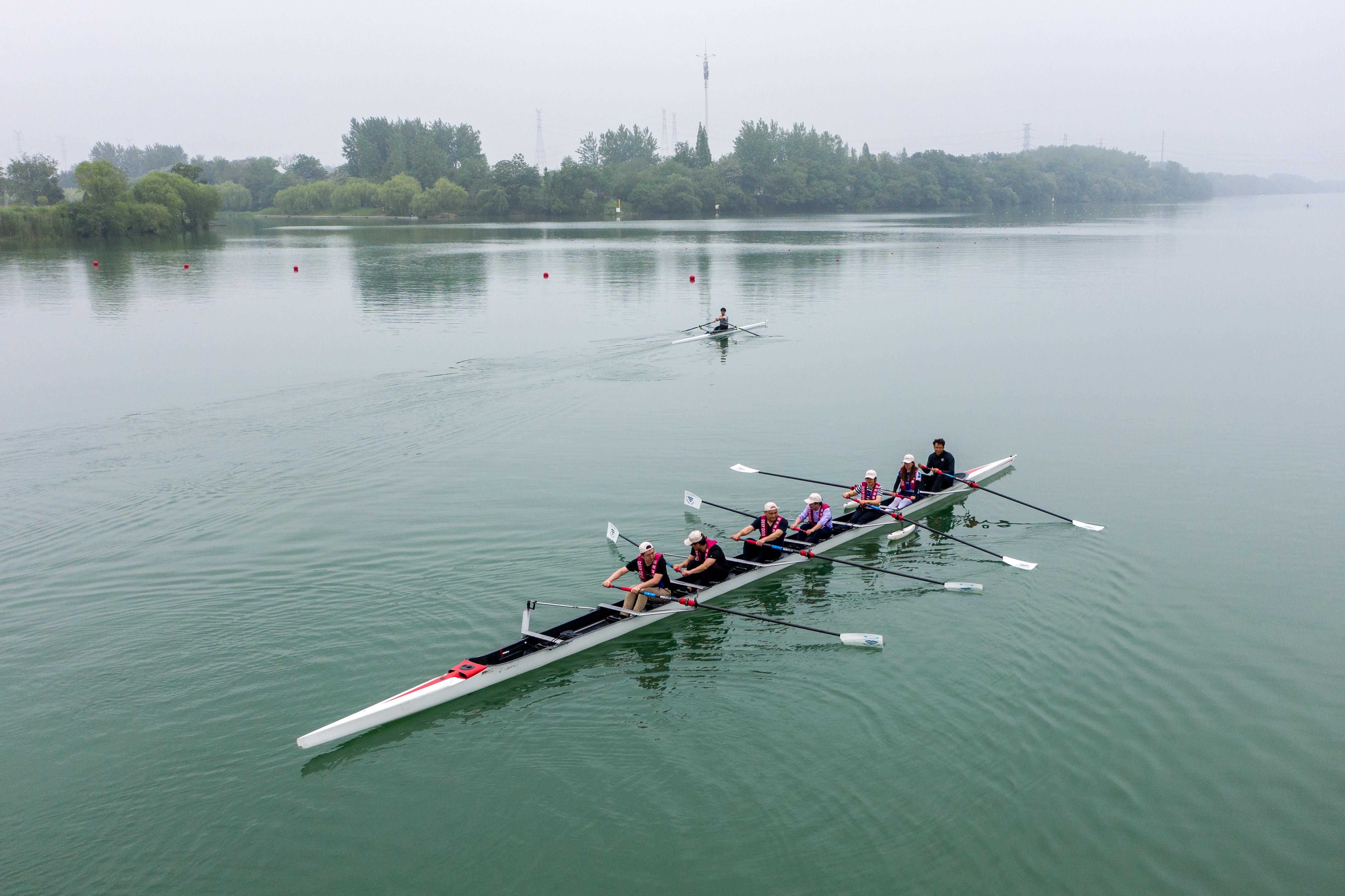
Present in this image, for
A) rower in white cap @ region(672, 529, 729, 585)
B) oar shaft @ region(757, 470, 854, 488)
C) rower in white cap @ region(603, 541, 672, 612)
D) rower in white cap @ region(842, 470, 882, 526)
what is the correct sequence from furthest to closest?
oar shaft @ region(757, 470, 854, 488), rower in white cap @ region(842, 470, 882, 526), rower in white cap @ region(672, 529, 729, 585), rower in white cap @ region(603, 541, 672, 612)

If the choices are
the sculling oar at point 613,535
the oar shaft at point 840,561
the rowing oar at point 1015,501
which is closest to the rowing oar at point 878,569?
the oar shaft at point 840,561

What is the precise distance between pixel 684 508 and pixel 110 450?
13.5m

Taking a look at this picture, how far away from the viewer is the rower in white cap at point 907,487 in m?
16.5

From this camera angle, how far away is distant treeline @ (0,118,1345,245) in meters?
132

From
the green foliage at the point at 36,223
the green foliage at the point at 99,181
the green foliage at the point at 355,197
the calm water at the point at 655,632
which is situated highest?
the green foliage at the point at 355,197

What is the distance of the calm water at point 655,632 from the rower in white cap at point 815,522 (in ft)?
2.64

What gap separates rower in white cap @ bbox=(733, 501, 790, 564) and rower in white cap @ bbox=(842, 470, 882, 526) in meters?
1.83

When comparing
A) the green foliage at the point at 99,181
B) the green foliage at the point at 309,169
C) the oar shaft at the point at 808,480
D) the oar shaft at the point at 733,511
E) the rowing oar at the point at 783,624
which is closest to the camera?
the rowing oar at the point at 783,624

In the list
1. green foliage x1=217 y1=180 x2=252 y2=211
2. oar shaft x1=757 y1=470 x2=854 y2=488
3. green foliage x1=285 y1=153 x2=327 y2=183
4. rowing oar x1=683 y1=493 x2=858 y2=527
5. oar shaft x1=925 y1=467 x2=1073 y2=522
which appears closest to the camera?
rowing oar x1=683 y1=493 x2=858 y2=527

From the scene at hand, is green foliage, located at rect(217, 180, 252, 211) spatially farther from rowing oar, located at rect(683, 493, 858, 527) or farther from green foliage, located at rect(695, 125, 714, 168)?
rowing oar, located at rect(683, 493, 858, 527)

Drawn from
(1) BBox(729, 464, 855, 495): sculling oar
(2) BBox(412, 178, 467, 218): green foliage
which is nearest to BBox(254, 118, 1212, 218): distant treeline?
(2) BBox(412, 178, 467, 218): green foliage

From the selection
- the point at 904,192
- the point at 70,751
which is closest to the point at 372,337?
the point at 70,751

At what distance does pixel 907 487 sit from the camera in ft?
54.9

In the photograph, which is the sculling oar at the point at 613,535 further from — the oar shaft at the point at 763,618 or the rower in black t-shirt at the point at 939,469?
the rower in black t-shirt at the point at 939,469
